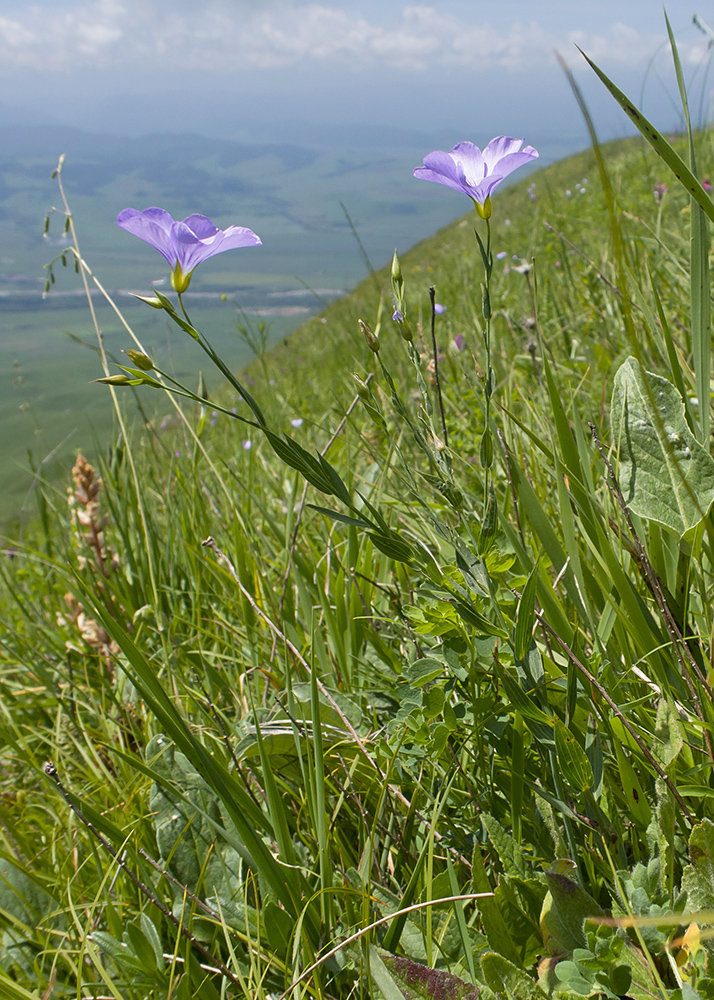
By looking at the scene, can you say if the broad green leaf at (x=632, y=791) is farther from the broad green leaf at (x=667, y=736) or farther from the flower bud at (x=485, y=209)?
the flower bud at (x=485, y=209)

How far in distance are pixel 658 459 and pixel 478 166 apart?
1.76ft

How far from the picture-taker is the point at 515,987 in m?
0.74

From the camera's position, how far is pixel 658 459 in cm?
103

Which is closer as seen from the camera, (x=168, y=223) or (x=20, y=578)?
(x=168, y=223)

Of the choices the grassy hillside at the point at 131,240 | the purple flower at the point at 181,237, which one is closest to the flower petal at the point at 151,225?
the purple flower at the point at 181,237

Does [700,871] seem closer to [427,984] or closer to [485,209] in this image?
[427,984]

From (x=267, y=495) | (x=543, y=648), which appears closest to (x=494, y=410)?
(x=267, y=495)

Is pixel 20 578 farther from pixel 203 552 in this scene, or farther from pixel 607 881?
pixel 607 881

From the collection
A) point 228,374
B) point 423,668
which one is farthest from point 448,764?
point 228,374

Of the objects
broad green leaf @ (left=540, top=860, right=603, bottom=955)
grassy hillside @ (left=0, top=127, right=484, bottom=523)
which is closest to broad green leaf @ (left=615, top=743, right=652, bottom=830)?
broad green leaf @ (left=540, top=860, right=603, bottom=955)

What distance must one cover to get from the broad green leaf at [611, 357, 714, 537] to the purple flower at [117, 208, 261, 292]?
2.05ft

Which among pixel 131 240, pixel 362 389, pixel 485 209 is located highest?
pixel 131 240

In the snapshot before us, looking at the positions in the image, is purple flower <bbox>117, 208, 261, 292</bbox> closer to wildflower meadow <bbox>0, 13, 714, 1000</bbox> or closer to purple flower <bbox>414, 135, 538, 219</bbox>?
wildflower meadow <bbox>0, 13, 714, 1000</bbox>

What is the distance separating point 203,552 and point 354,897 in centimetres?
119
